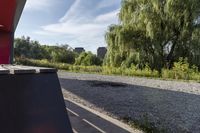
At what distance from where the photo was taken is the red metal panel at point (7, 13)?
506 centimetres

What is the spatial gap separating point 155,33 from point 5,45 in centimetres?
1041

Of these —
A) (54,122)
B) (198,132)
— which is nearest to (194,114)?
(198,132)

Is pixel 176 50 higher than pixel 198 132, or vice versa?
pixel 176 50

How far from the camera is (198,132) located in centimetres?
388

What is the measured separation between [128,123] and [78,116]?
70cm

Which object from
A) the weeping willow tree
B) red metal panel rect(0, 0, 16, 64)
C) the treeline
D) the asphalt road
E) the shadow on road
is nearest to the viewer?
the asphalt road

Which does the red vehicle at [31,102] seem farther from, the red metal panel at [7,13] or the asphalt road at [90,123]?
the red metal panel at [7,13]

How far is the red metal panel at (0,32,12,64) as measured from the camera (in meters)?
6.54

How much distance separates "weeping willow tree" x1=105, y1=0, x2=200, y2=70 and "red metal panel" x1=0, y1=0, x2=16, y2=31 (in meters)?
10.5

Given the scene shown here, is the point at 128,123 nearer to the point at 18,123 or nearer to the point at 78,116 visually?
the point at 78,116

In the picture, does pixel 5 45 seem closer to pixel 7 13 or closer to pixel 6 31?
pixel 6 31

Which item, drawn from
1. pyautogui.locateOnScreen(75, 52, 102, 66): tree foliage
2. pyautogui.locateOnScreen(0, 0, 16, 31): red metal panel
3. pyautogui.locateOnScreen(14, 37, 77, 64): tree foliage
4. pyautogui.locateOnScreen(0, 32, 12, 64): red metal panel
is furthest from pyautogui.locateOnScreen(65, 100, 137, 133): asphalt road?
pyautogui.locateOnScreen(14, 37, 77, 64): tree foliage

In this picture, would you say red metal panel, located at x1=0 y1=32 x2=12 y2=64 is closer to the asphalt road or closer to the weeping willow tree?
the asphalt road

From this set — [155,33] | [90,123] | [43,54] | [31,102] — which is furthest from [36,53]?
[31,102]
